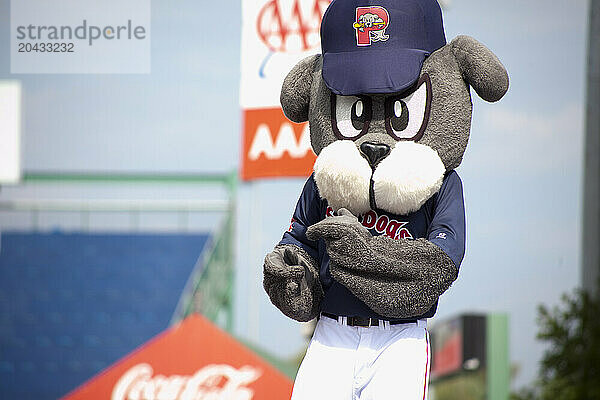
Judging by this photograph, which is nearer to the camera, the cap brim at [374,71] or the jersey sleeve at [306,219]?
the cap brim at [374,71]

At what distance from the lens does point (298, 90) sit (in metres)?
1.94

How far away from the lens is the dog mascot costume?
1715 millimetres

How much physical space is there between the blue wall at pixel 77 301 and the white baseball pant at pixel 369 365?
3.85m

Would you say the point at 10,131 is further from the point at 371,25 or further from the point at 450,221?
the point at 450,221

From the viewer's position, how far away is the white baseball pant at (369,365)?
69.9 inches

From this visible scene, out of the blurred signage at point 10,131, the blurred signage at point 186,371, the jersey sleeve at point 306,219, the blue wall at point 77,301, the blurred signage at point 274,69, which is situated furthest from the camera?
the blue wall at point 77,301

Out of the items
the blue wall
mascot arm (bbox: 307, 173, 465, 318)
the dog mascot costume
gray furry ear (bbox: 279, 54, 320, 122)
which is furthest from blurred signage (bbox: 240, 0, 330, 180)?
the blue wall

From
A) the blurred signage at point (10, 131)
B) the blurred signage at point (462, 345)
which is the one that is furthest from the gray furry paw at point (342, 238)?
the blurred signage at point (10, 131)

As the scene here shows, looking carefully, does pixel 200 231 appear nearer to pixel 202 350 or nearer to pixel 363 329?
pixel 202 350

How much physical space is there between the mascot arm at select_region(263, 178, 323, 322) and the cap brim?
349 millimetres

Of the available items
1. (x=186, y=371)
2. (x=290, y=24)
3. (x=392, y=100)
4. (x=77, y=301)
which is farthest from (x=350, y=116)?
(x=77, y=301)

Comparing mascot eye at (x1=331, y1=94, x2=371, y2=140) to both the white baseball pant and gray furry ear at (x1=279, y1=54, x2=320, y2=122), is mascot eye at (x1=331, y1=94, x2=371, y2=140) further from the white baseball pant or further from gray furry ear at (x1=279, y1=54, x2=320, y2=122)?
the white baseball pant

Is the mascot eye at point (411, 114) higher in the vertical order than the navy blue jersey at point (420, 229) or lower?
higher

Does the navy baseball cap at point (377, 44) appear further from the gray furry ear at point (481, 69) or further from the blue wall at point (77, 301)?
the blue wall at point (77, 301)
